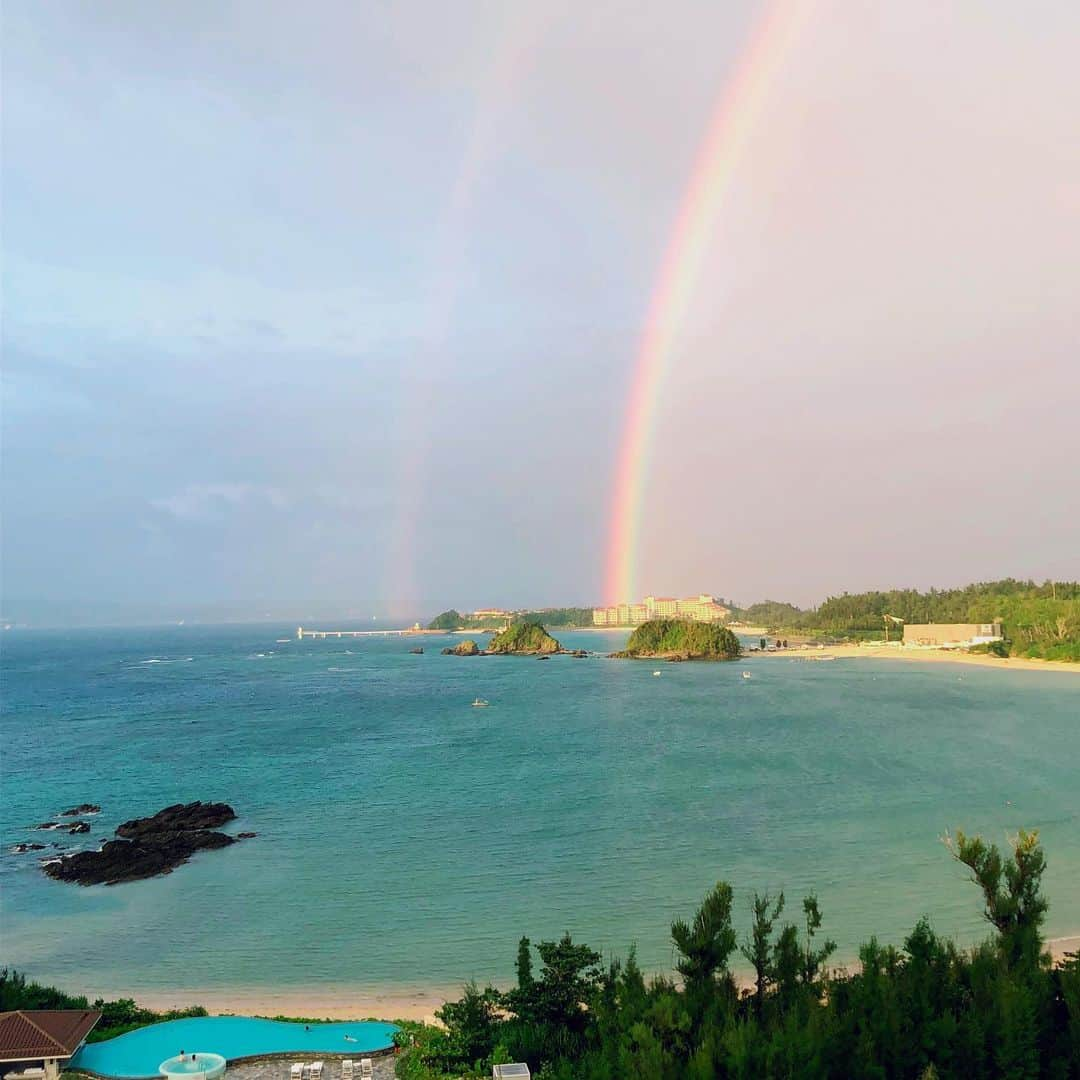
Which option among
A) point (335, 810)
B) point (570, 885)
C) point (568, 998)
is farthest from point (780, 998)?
point (335, 810)

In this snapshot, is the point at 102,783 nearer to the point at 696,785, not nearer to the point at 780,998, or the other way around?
the point at 696,785

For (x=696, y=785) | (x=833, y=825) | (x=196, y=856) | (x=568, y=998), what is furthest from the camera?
(x=696, y=785)

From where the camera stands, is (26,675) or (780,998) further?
(26,675)

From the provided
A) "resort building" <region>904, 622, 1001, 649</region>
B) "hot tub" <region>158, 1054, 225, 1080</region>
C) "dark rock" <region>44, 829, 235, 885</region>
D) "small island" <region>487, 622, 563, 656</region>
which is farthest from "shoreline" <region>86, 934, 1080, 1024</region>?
"small island" <region>487, 622, 563, 656</region>

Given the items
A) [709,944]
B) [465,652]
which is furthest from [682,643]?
[709,944]

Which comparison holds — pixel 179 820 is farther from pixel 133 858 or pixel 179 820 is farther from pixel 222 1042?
pixel 222 1042

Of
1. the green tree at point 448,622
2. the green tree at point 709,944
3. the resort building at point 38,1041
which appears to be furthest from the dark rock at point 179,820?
the green tree at point 448,622

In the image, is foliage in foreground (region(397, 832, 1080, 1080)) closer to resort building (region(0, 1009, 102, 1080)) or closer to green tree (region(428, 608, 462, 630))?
resort building (region(0, 1009, 102, 1080))
